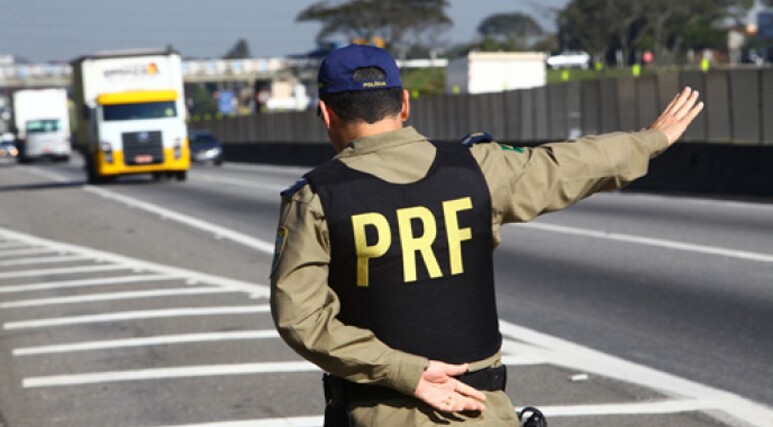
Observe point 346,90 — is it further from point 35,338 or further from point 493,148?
point 35,338

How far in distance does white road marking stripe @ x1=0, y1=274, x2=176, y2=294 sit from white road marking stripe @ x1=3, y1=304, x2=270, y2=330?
2.69 m

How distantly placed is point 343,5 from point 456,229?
413 feet

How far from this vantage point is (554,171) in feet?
14.0

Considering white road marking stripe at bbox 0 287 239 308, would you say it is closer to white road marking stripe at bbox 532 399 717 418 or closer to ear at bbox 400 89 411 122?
white road marking stripe at bbox 532 399 717 418

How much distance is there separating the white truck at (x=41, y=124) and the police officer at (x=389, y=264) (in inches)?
→ 3286

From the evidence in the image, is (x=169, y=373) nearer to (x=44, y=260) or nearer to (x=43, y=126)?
(x=44, y=260)

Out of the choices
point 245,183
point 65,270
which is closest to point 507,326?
point 65,270

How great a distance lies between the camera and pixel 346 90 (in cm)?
405

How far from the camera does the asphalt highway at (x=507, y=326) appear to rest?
29.0ft

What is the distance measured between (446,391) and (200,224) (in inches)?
836

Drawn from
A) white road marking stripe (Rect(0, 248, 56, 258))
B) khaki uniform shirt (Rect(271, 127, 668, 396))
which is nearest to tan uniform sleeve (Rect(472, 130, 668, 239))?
khaki uniform shirt (Rect(271, 127, 668, 396))

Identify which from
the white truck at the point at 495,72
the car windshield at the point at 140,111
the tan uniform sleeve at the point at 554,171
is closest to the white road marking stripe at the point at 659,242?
the tan uniform sleeve at the point at 554,171

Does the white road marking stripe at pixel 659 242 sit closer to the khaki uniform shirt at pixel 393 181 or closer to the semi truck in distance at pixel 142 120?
the khaki uniform shirt at pixel 393 181

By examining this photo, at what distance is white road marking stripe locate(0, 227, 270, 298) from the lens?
49.5 ft
